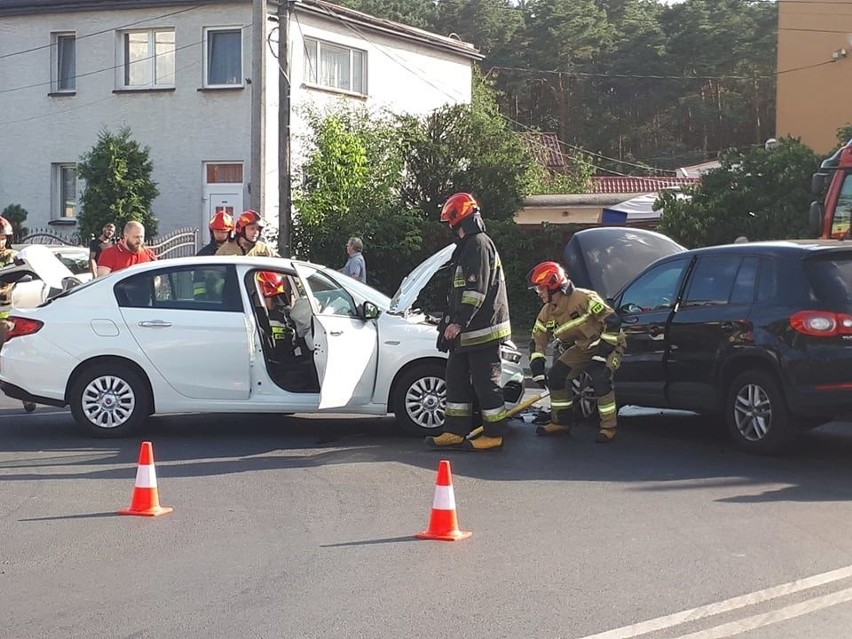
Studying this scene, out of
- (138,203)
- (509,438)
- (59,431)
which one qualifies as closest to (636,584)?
(509,438)

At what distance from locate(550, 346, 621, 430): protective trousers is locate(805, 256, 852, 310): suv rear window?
185 centimetres

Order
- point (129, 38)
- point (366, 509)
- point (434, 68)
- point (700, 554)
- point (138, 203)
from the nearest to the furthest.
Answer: point (700, 554)
point (366, 509)
point (138, 203)
point (129, 38)
point (434, 68)

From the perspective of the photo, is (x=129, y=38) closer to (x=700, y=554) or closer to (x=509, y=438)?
(x=509, y=438)

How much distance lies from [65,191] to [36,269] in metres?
20.3

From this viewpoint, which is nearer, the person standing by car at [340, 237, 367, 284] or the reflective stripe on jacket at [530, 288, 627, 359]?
the reflective stripe on jacket at [530, 288, 627, 359]

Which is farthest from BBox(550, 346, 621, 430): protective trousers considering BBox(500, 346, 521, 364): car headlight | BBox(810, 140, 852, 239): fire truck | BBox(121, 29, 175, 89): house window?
BBox(121, 29, 175, 89): house window

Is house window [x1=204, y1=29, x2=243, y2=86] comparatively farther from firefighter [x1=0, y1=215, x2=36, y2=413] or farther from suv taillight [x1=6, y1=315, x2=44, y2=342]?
suv taillight [x1=6, y1=315, x2=44, y2=342]

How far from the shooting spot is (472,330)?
9797 millimetres

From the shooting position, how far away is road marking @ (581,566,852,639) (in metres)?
5.35

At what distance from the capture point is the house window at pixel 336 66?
30016 mm

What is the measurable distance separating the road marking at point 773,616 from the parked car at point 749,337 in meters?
3.28

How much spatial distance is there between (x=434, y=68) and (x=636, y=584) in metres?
29.7

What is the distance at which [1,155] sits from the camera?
3180 cm

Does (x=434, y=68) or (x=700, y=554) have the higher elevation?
(x=434, y=68)
